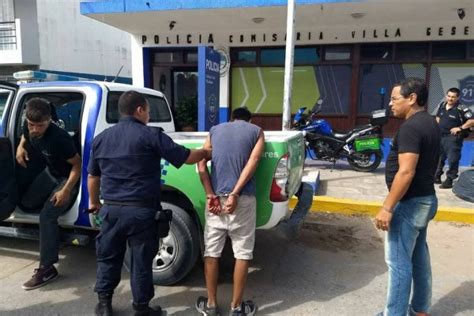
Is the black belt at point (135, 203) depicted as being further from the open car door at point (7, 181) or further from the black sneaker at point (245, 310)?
the open car door at point (7, 181)

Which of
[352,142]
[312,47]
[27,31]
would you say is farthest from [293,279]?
[27,31]

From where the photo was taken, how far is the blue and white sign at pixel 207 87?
256 inches

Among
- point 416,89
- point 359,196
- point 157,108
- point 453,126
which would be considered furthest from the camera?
point 453,126

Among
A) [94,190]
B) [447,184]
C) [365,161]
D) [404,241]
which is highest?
[94,190]

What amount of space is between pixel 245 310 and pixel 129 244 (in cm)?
101

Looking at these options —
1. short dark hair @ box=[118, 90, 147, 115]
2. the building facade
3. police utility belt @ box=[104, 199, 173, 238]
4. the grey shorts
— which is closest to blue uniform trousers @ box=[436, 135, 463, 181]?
the grey shorts

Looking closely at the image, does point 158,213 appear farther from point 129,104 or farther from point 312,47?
point 312,47

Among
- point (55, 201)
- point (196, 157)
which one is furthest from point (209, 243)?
point (55, 201)

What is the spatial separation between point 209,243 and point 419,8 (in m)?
7.01

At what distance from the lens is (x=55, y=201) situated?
359 centimetres

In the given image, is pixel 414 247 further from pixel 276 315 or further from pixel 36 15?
pixel 36 15

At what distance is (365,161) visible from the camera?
8453 millimetres

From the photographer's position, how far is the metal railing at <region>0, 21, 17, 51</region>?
15.5 m

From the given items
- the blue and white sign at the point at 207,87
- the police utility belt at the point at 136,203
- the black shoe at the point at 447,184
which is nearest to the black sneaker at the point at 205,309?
the police utility belt at the point at 136,203
